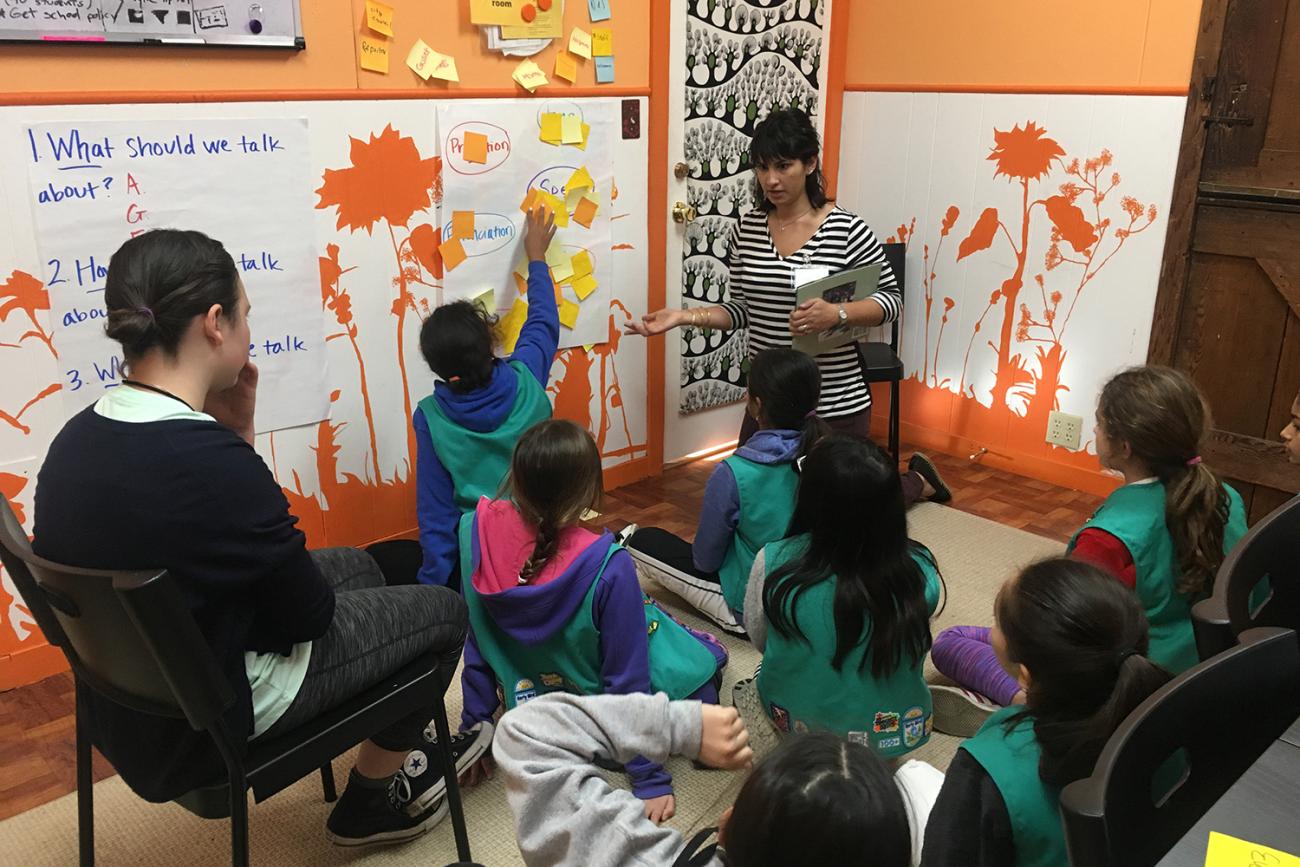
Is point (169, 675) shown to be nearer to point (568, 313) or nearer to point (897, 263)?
point (568, 313)

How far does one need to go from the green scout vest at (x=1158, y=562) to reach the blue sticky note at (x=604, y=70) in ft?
6.35

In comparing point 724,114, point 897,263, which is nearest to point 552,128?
point 724,114

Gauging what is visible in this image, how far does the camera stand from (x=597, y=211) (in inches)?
121

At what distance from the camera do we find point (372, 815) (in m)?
1.75

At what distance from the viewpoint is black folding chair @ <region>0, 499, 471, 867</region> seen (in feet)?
3.67

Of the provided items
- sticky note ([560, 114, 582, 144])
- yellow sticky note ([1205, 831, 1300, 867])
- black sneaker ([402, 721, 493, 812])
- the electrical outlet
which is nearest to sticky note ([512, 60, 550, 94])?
sticky note ([560, 114, 582, 144])

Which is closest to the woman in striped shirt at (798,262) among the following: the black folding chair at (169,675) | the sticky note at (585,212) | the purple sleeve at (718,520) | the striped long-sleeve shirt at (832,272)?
the striped long-sleeve shirt at (832,272)

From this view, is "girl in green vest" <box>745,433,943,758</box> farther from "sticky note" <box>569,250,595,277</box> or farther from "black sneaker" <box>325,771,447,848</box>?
"sticky note" <box>569,250,595,277</box>

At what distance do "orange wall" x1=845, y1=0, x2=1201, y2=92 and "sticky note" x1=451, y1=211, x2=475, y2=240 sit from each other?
1.82m

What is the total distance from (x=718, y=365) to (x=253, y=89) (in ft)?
6.16

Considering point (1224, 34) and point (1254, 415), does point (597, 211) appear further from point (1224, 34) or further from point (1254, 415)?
point (1254, 415)

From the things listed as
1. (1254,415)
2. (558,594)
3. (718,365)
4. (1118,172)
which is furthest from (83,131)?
(1254,415)

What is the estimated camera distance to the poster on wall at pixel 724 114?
3311 mm

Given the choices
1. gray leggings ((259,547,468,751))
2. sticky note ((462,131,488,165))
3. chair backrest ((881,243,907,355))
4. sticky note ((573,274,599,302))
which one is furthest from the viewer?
chair backrest ((881,243,907,355))
